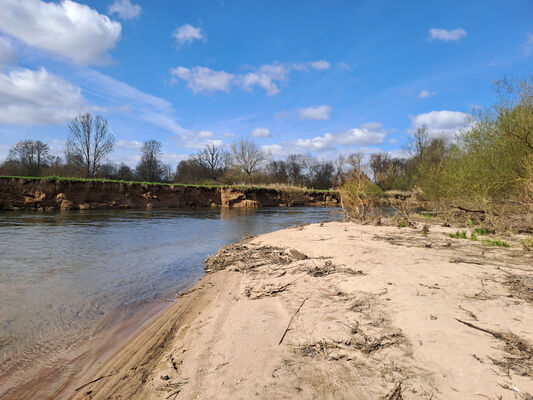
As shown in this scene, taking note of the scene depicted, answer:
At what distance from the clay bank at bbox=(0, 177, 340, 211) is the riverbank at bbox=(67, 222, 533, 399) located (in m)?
21.6

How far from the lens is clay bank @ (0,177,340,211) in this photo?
19.8m

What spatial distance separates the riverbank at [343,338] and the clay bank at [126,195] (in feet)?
70.8

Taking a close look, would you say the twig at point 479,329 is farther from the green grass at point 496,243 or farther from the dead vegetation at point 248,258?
the green grass at point 496,243

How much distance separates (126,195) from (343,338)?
25070mm

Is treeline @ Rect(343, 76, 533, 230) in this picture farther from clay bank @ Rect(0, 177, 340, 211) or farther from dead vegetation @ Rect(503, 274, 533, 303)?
clay bank @ Rect(0, 177, 340, 211)

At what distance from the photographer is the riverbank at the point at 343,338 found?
1.88m

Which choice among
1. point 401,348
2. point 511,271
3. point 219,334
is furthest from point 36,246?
point 511,271

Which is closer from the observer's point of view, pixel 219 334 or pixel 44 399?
pixel 44 399

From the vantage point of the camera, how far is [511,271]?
4.23 metres

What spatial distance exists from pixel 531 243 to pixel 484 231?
2.67m

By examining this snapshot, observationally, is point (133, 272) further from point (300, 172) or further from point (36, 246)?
point (300, 172)

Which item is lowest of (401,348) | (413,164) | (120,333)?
(120,333)

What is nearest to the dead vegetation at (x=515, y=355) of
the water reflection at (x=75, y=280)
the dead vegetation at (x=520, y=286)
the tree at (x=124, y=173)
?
the dead vegetation at (x=520, y=286)

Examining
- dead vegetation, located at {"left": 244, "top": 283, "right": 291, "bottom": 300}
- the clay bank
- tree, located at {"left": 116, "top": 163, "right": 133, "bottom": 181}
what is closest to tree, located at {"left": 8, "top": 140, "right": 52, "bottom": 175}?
tree, located at {"left": 116, "top": 163, "right": 133, "bottom": 181}
